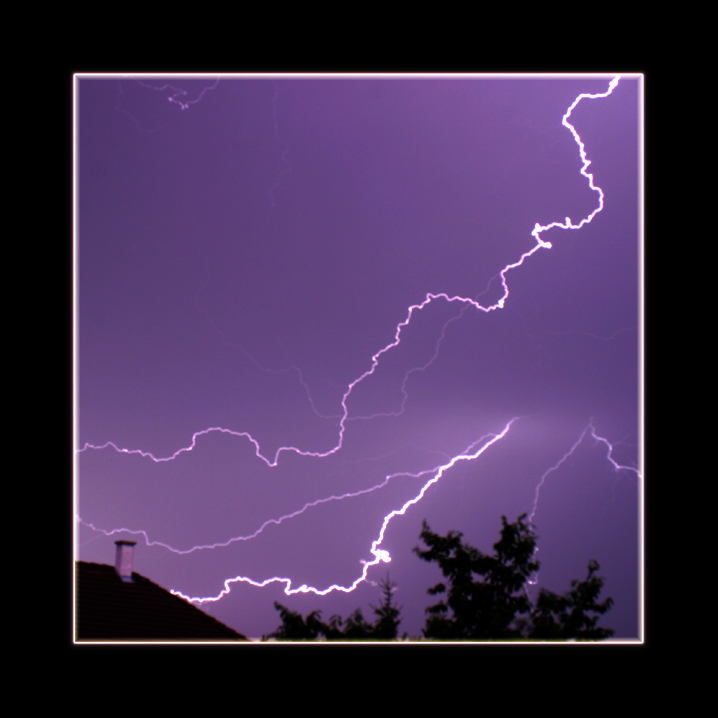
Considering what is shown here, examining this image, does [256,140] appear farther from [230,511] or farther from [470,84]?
[230,511]

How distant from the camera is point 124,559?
3.30 meters

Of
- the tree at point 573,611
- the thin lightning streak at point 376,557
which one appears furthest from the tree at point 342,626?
the tree at point 573,611

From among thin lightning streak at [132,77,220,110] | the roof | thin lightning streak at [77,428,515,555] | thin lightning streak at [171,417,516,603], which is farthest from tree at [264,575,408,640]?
thin lightning streak at [132,77,220,110]

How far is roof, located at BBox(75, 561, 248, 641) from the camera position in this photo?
310cm

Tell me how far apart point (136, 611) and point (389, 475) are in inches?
62.9

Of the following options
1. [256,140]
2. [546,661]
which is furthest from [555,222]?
[546,661]

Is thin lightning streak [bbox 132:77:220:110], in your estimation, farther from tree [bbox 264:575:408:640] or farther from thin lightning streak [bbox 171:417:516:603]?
tree [bbox 264:575:408:640]

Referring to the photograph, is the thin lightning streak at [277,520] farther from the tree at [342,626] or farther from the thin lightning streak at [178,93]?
the thin lightning streak at [178,93]

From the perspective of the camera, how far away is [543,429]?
3.38 metres

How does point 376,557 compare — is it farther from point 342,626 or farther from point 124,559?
point 124,559

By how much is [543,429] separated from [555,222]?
3.94 ft

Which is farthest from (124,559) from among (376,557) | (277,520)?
(376,557)

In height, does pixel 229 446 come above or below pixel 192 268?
below

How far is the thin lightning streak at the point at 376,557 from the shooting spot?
3.20m
